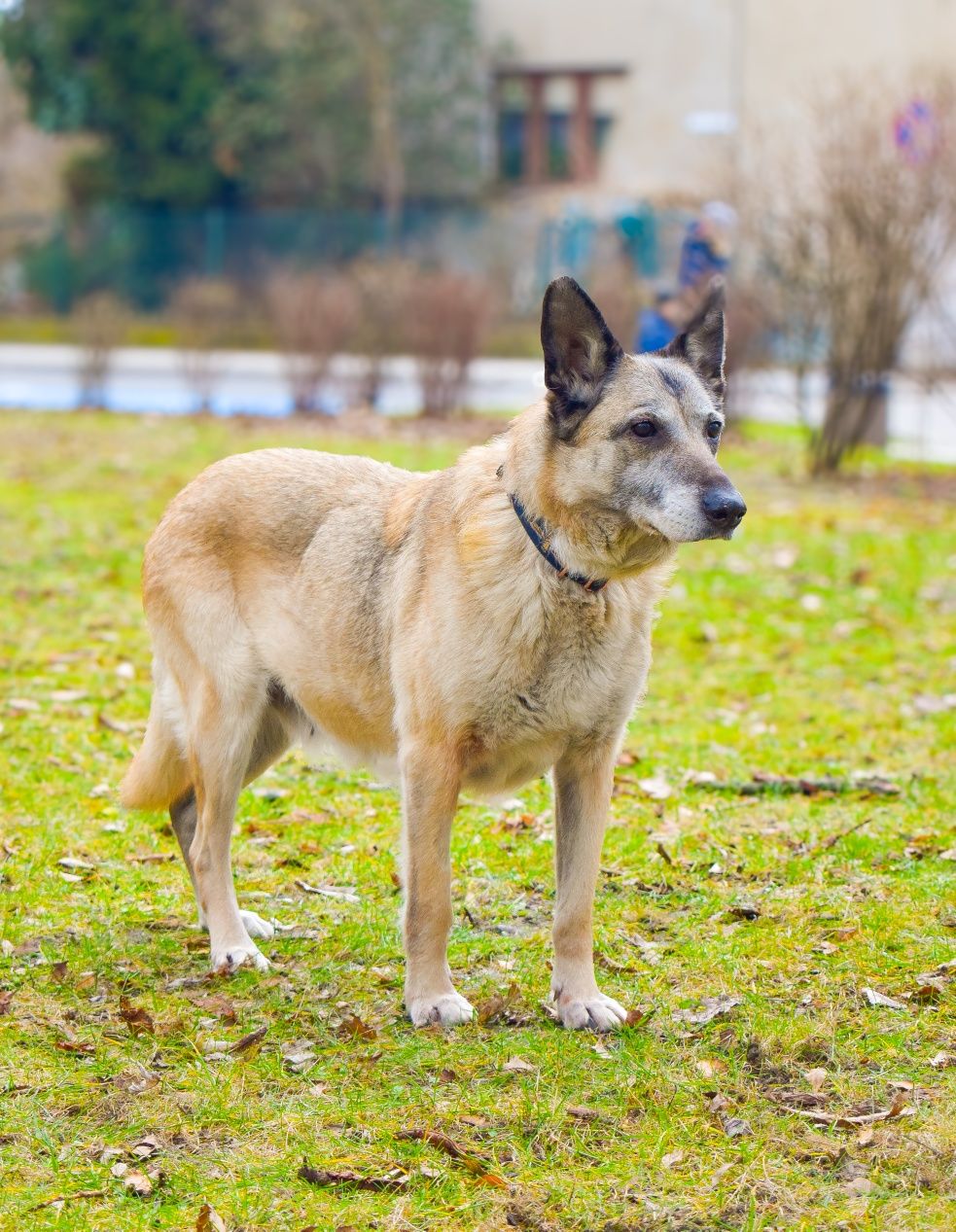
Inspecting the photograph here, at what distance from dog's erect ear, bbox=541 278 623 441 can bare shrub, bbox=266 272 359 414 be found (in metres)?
14.5

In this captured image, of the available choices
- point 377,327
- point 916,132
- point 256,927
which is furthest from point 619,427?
point 377,327

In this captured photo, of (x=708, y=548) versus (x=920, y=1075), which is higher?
(x=920, y=1075)

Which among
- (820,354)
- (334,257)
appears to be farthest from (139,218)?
(820,354)

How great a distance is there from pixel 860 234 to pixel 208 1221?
11.8 meters

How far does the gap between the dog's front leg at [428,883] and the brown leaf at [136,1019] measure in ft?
2.37

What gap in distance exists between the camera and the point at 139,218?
3434cm

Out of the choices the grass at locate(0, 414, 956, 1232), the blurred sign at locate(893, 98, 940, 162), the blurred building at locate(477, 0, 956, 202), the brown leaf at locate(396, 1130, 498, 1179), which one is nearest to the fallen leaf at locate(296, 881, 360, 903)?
the grass at locate(0, 414, 956, 1232)

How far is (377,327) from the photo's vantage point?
18531 mm

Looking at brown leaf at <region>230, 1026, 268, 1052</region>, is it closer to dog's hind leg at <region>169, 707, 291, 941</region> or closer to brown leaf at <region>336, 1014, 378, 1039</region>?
brown leaf at <region>336, 1014, 378, 1039</region>

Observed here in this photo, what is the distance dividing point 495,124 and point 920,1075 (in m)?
35.4

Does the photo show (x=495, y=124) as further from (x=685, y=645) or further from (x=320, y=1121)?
(x=320, y=1121)

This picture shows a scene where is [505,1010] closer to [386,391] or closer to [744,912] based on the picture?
[744,912]

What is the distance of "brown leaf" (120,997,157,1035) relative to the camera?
4.11 m

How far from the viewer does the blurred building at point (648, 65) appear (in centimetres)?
3300
